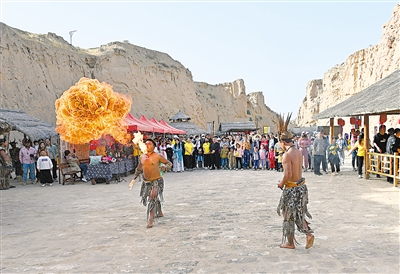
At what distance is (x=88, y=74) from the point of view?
35531mm

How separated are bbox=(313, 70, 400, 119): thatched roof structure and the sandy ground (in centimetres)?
225

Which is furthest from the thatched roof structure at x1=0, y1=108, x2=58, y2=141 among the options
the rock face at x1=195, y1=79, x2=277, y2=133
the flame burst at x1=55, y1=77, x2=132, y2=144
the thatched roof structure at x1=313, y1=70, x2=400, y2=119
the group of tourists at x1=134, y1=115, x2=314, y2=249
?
the rock face at x1=195, y1=79, x2=277, y2=133

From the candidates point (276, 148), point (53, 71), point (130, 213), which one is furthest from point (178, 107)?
point (130, 213)

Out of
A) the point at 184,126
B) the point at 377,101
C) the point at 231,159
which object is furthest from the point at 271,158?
the point at 184,126

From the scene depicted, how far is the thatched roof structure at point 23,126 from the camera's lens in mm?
13498

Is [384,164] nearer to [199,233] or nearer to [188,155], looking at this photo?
[199,233]

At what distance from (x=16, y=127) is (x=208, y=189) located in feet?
25.0

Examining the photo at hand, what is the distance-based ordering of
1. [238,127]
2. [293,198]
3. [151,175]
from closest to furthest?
[293,198] → [151,175] → [238,127]

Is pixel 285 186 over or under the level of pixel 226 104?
under

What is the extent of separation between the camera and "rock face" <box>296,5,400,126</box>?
32.3m

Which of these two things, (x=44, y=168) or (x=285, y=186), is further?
(x=44, y=168)

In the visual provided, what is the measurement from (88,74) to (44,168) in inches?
952

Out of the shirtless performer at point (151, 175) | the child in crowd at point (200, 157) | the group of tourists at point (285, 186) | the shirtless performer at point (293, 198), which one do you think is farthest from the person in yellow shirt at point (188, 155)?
the shirtless performer at point (293, 198)

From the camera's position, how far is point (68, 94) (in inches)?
523
